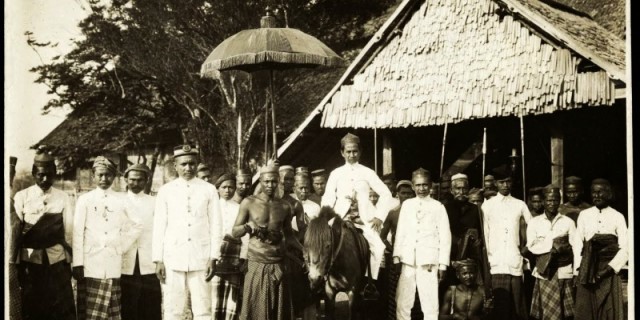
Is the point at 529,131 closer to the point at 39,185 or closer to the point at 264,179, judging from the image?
the point at 264,179

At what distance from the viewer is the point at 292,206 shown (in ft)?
26.3

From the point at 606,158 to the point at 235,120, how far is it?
32.4 feet

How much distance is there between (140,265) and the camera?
768cm

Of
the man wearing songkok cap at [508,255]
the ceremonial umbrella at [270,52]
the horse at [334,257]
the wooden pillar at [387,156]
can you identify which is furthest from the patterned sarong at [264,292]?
the wooden pillar at [387,156]

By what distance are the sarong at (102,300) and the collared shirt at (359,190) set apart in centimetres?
265

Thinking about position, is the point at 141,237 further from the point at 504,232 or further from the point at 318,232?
the point at 504,232

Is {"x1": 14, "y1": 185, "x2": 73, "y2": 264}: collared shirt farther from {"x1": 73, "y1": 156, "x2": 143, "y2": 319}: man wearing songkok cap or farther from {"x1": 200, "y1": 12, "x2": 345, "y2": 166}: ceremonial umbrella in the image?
{"x1": 200, "y1": 12, "x2": 345, "y2": 166}: ceremonial umbrella

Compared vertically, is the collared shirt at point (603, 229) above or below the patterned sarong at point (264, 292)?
above

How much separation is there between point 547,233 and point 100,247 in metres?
5.14

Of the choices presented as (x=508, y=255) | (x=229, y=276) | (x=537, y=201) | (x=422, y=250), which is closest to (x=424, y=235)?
(x=422, y=250)

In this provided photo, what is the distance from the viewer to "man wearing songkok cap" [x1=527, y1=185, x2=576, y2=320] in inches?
321

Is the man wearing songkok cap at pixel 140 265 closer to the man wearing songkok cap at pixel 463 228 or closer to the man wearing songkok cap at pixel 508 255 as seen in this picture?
the man wearing songkok cap at pixel 463 228

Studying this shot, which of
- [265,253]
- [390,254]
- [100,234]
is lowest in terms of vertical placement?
[390,254]

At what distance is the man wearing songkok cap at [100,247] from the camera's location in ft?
23.3
